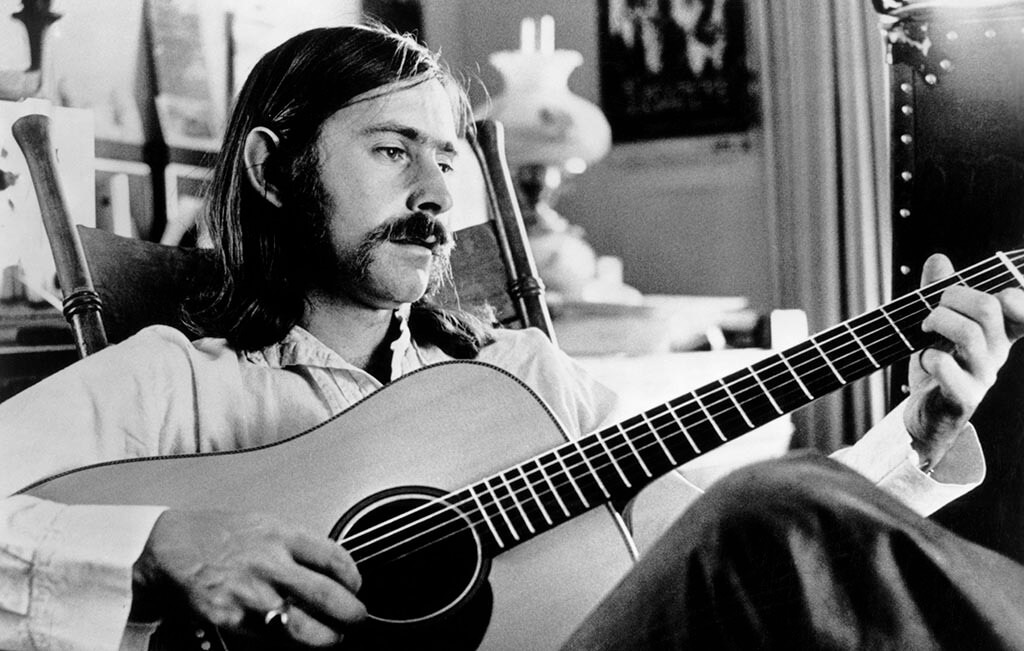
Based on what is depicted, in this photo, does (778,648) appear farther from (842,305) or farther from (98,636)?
(98,636)

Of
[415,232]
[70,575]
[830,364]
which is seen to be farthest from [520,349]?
[70,575]

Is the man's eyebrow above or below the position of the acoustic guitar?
above

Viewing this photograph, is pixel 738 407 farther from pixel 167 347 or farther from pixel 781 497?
pixel 167 347

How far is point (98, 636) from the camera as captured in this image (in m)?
0.78

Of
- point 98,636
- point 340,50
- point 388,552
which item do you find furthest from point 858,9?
point 98,636

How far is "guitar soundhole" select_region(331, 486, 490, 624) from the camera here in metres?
0.77

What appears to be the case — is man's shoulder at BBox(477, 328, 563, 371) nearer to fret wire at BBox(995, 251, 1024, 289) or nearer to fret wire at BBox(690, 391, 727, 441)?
fret wire at BBox(690, 391, 727, 441)

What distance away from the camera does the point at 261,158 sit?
2.99 feet

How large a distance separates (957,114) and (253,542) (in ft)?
2.13

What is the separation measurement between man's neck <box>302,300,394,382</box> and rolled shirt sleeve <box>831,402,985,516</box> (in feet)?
1.20

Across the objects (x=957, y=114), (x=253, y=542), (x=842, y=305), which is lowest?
(x=253, y=542)

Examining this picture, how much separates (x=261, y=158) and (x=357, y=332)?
0.16m

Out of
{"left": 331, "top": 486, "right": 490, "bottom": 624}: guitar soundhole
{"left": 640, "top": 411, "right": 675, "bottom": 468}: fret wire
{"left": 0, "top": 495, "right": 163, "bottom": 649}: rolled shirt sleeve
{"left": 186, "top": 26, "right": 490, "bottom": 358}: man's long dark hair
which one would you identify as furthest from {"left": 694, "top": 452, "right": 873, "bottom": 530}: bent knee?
{"left": 0, "top": 495, "right": 163, "bottom": 649}: rolled shirt sleeve

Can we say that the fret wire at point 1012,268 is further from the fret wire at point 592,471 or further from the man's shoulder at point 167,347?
the man's shoulder at point 167,347
